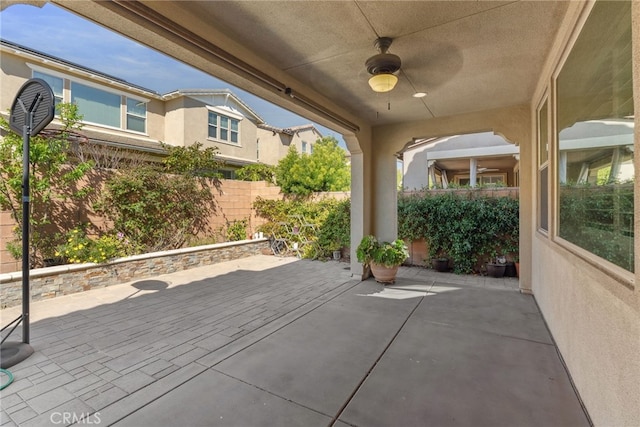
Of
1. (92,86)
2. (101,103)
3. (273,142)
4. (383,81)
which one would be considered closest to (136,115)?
(101,103)

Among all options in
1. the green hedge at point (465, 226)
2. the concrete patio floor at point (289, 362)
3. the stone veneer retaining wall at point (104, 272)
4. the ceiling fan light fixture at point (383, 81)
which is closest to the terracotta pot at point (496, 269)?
the green hedge at point (465, 226)

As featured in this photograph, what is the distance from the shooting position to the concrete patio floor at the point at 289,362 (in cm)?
198

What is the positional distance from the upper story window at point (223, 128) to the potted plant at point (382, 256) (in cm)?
1010

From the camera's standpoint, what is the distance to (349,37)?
288 centimetres

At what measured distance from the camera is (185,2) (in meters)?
2.39

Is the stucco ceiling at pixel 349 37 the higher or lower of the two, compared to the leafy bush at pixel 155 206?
higher

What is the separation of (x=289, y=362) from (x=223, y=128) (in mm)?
12690

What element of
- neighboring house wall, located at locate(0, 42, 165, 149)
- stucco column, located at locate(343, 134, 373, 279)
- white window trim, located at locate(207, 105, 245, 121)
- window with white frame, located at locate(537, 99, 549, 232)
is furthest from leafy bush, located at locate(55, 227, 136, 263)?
white window trim, located at locate(207, 105, 245, 121)

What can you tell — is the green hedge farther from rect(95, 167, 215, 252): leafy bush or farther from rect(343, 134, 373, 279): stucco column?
rect(95, 167, 215, 252): leafy bush

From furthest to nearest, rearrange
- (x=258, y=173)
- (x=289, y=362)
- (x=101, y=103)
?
(x=258, y=173) → (x=101, y=103) → (x=289, y=362)

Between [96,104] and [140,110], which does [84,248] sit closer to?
[96,104]

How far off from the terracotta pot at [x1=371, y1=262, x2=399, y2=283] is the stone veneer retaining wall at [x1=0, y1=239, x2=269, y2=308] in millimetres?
3848

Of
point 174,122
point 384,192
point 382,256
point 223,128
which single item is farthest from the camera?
point 223,128

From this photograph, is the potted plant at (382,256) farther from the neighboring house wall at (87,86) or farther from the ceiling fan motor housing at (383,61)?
the neighboring house wall at (87,86)
